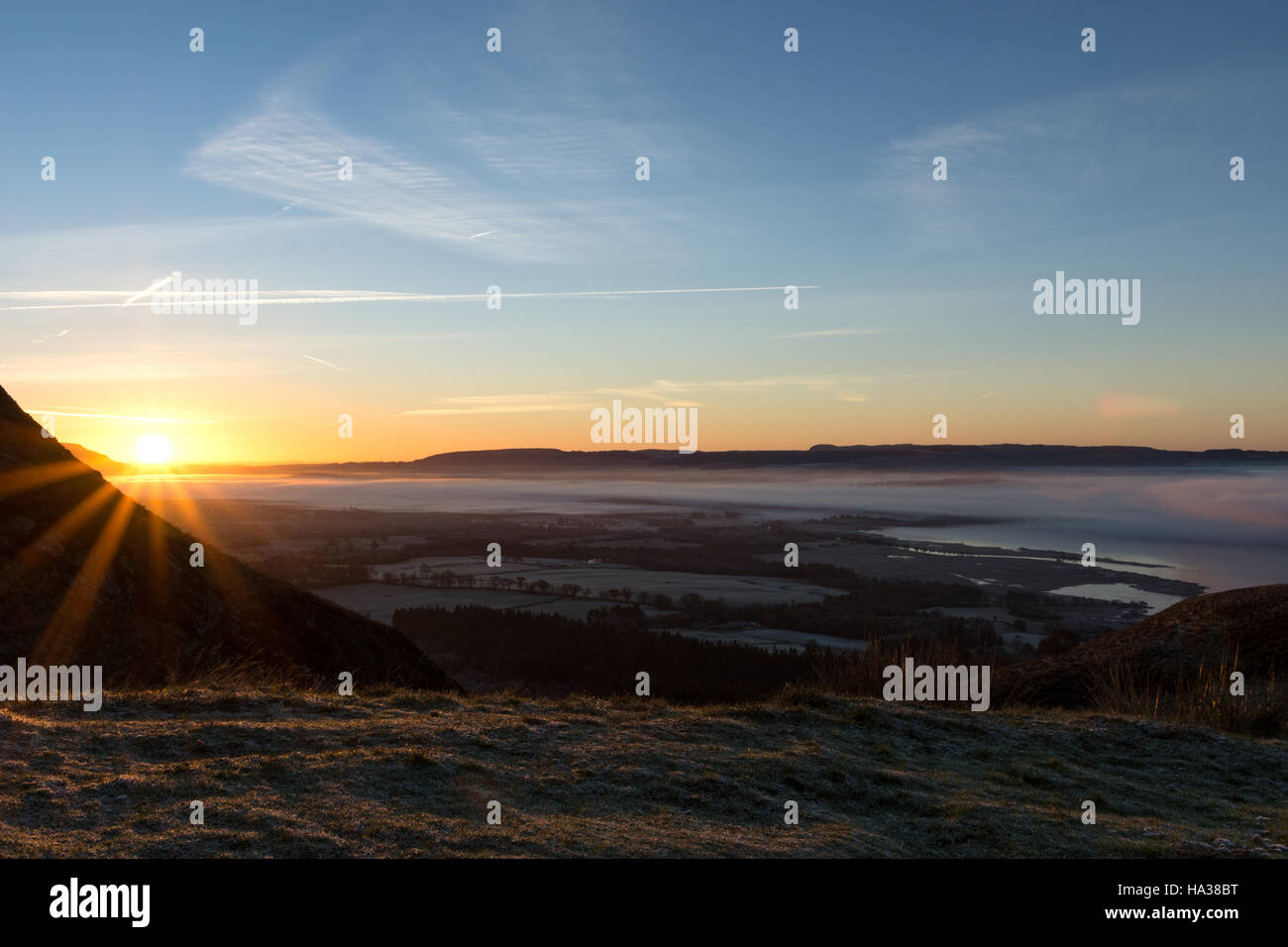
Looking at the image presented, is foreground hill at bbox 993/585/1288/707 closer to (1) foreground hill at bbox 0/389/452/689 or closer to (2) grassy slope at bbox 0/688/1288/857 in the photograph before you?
(2) grassy slope at bbox 0/688/1288/857

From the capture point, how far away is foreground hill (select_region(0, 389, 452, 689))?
→ 11.3 metres

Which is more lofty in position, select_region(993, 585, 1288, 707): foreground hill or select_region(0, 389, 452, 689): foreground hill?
select_region(0, 389, 452, 689): foreground hill

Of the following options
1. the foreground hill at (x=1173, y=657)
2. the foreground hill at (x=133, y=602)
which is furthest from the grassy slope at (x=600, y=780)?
the foreground hill at (x=133, y=602)

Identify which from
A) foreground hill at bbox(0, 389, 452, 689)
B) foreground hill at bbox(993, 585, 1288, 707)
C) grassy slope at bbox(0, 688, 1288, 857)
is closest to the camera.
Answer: grassy slope at bbox(0, 688, 1288, 857)

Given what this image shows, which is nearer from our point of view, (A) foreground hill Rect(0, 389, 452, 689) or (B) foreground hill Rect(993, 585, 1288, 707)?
(A) foreground hill Rect(0, 389, 452, 689)

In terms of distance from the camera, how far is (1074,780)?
24.5 feet

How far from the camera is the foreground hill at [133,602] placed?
37.2 feet

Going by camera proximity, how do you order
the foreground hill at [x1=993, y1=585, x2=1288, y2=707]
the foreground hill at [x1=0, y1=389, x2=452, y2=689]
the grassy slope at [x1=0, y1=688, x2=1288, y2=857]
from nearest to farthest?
the grassy slope at [x1=0, y1=688, x2=1288, y2=857] → the foreground hill at [x1=0, y1=389, x2=452, y2=689] → the foreground hill at [x1=993, y1=585, x2=1288, y2=707]

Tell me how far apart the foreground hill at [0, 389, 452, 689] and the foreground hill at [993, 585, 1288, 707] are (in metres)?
10.1

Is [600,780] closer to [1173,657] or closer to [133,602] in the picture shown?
[133,602]

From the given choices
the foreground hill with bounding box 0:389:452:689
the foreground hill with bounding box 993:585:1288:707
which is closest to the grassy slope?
the foreground hill with bounding box 993:585:1288:707

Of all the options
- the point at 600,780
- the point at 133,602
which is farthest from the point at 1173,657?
the point at 133,602

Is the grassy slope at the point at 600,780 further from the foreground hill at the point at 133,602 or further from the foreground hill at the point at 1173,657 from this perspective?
the foreground hill at the point at 133,602

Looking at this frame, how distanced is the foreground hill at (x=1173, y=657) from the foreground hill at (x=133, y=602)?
10148 mm
